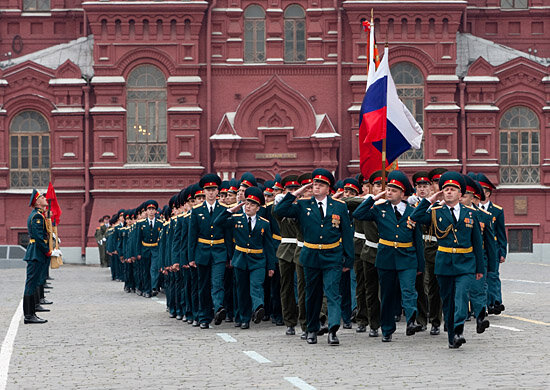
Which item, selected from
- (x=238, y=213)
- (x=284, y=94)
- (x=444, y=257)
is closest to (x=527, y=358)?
(x=444, y=257)

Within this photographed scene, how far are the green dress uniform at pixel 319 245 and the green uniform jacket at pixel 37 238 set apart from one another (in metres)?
5.30

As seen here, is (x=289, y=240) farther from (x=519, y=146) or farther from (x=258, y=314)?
(x=519, y=146)

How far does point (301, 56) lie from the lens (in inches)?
1543

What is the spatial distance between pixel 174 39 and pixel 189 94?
6.66 ft

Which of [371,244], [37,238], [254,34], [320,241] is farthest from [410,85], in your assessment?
[320,241]

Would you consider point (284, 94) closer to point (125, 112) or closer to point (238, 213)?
point (125, 112)

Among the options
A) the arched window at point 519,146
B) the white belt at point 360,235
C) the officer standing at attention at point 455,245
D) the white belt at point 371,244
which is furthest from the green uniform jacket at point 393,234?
the arched window at point 519,146

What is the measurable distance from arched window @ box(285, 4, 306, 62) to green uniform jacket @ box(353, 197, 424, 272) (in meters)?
26.5

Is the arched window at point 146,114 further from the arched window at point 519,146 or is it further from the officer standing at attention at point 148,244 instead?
the officer standing at attention at point 148,244

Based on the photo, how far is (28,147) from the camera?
130ft

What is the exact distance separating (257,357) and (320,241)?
189 cm

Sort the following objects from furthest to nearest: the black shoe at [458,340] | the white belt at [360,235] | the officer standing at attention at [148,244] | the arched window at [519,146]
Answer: the arched window at [519,146] → the officer standing at attention at [148,244] → the white belt at [360,235] → the black shoe at [458,340]

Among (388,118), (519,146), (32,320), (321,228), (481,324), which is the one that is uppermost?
(519,146)

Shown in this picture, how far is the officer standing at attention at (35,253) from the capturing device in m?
16.1
